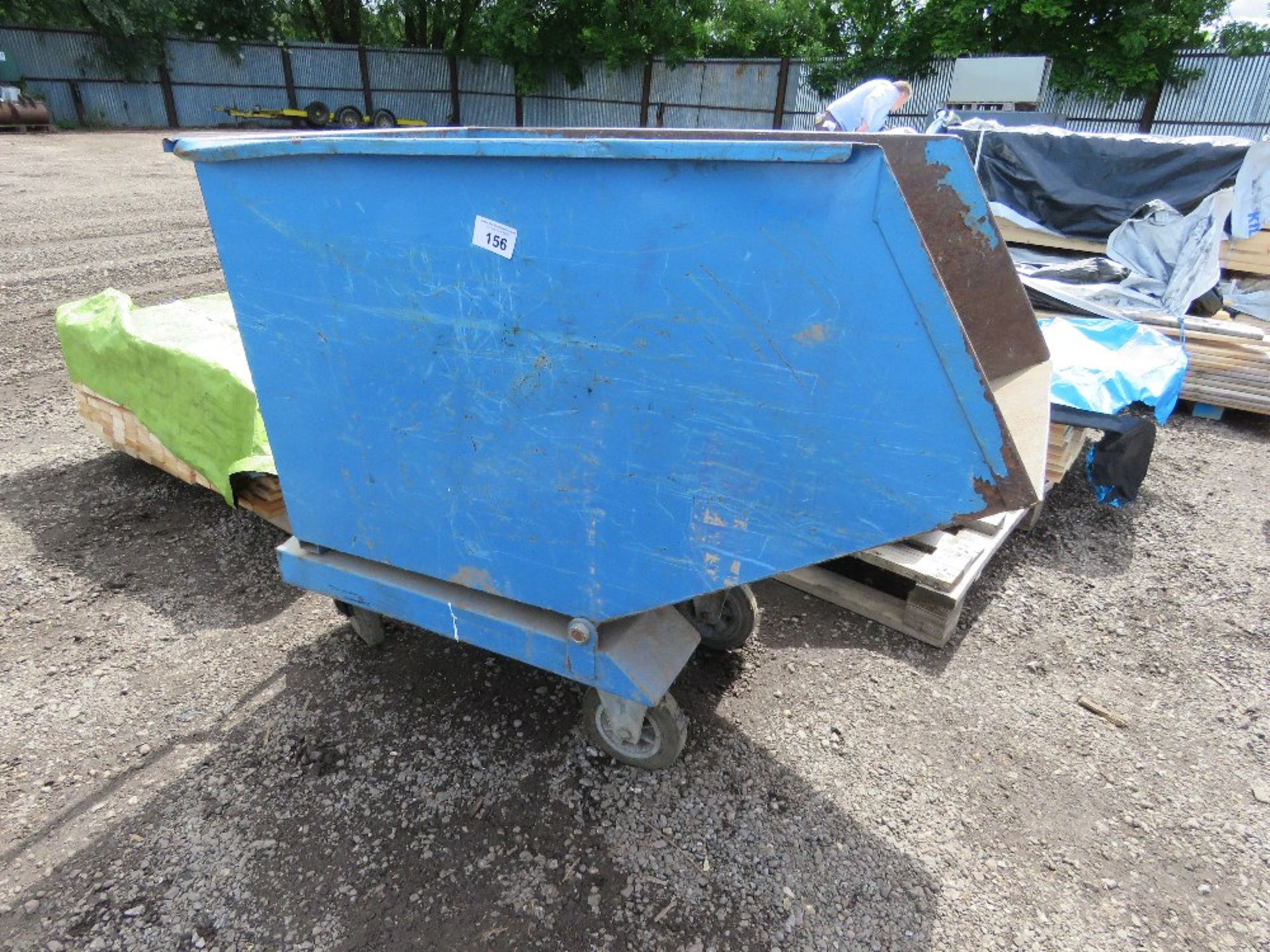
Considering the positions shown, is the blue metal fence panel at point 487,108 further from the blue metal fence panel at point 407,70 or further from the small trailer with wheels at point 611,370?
the small trailer with wheels at point 611,370

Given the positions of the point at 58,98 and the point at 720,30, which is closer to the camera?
the point at 58,98

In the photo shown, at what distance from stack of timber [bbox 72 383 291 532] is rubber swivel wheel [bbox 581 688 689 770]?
1525 millimetres

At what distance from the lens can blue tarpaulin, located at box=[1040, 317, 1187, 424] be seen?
3771 mm

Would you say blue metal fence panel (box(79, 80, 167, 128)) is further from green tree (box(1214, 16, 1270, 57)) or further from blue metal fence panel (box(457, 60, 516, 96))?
green tree (box(1214, 16, 1270, 57))

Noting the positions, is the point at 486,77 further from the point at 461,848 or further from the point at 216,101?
the point at 461,848

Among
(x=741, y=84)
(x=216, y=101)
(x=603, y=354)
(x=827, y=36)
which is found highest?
(x=827, y=36)

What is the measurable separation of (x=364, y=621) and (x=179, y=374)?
4.75ft

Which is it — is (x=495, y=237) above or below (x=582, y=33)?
below

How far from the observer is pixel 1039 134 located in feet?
22.3

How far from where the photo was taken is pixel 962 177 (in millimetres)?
1948

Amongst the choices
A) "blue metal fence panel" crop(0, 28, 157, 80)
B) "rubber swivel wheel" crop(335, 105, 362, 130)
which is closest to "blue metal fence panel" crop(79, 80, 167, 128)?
"blue metal fence panel" crop(0, 28, 157, 80)

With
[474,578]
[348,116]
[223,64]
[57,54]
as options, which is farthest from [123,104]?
[474,578]

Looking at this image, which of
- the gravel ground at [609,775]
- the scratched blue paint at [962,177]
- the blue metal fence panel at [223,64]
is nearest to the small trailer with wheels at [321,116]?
the blue metal fence panel at [223,64]

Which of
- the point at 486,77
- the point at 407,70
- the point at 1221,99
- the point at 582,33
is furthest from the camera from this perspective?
the point at 407,70
